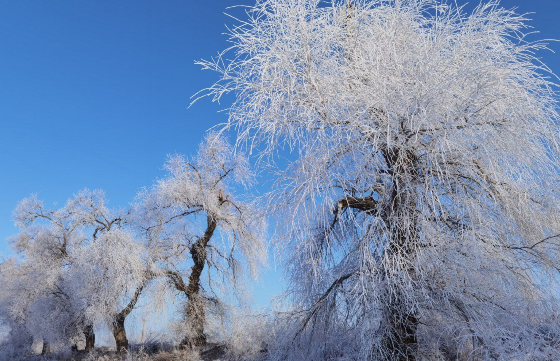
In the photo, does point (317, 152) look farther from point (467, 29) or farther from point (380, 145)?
point (467, 29)

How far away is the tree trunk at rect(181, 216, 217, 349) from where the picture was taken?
45.1ft

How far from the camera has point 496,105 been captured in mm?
7629

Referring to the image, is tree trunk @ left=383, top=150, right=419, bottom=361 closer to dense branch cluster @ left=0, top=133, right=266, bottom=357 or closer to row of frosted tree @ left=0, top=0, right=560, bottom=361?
row of frosted tree @ left=0, top=0, right=560, bottom=361

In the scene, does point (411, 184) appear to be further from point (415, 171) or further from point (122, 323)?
point (122, 323)

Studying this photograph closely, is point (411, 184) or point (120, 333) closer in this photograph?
point (411, 184)

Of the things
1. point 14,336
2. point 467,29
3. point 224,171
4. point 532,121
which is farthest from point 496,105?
point 14,336

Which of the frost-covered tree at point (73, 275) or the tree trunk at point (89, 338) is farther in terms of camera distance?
the tree trunk at point (89, 338)

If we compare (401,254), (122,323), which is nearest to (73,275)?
(122,323)

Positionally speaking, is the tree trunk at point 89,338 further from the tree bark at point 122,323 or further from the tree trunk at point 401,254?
the tree trunk at point 401,254

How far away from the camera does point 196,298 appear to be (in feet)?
46.1

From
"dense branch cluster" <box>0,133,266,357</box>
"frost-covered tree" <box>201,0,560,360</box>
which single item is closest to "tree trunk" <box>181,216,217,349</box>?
A: "dense branch cluster" <box>0,133,266,357</box>

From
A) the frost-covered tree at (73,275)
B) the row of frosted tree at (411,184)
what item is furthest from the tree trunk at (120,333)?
the row of frosted tree at (411,184)

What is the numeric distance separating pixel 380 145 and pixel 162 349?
1138 centimetres

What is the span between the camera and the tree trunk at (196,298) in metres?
13.8
